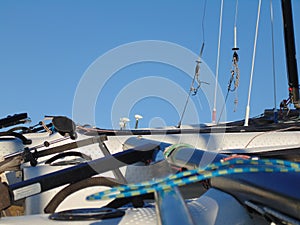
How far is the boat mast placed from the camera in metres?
4.54

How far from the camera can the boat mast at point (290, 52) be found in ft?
14.9

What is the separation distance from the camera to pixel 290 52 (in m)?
4.79

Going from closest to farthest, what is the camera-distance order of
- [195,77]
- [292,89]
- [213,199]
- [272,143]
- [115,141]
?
[213,199]
[115,141]
[272,143]
[292,89]
[195,77]

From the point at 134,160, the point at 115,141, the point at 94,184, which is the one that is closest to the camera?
the point at 134,160

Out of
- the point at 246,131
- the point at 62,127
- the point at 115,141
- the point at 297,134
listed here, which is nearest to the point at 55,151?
the point at 62,127

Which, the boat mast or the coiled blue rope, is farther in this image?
the boat mast

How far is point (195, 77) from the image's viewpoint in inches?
206

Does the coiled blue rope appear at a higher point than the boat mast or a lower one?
lower

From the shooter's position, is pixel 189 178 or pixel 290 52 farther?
pixel 290 52

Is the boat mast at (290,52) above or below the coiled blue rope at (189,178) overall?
above

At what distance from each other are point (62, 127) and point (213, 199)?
→ 1.37 meters

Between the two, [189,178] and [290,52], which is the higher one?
[290,52]

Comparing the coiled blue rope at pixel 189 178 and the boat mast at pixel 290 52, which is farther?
the boat mast at pixel 290 52

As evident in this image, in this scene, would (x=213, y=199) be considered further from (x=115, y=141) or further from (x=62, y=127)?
(x=115, y=141)
